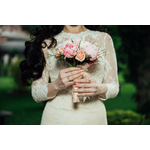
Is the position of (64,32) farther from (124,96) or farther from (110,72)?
(124,96)

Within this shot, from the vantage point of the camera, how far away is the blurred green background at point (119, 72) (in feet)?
19.8

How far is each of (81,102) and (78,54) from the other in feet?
1.98

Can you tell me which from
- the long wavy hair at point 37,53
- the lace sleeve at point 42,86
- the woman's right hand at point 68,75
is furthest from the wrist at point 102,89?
the long wavy hair at point 37,53

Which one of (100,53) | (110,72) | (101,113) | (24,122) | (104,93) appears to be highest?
(100,53)

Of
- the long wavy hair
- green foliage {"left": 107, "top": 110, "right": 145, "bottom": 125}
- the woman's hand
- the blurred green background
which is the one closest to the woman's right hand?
the woman's hand

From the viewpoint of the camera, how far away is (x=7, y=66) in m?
12.2

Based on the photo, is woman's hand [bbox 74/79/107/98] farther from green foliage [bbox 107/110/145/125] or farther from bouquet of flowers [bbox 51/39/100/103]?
green foliage [bbox 107/110/145/125]

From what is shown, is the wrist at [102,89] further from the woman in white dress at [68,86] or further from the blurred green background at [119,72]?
the blurred green background at [119,72]

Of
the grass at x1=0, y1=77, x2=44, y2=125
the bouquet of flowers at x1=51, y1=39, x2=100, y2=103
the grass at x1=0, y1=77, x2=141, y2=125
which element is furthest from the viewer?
the grass at x1=0, y1=77, x2=141, y2=125

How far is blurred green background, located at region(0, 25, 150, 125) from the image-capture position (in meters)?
6.05

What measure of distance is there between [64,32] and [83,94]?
2.95 ft

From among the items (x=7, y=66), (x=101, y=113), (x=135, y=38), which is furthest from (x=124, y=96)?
(x=101, y=113)

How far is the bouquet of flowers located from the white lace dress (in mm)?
188

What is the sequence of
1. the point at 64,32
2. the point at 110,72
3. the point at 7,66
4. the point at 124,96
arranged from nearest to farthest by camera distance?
1. the point at 110,72
2. the point at 64,32
3. the point at 124,96
4. the point at 7,66
